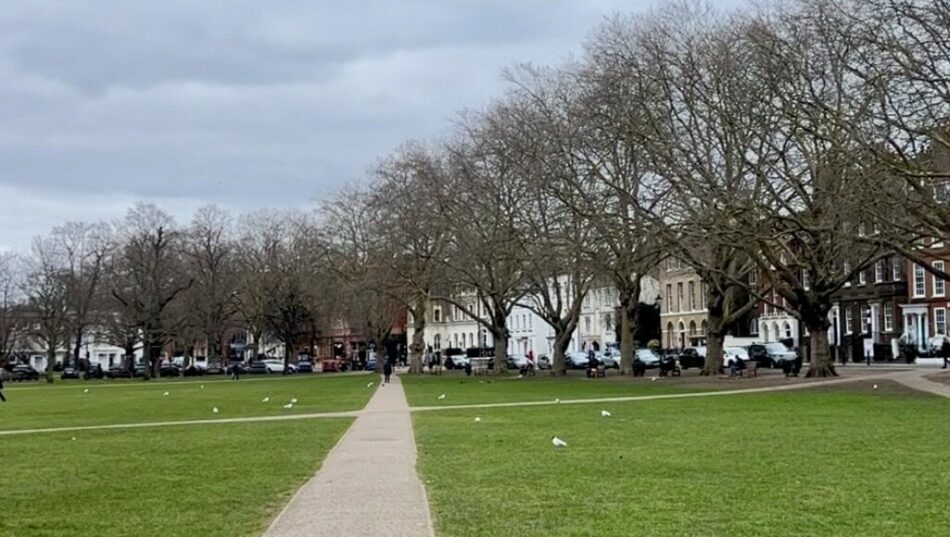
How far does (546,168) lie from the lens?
4625 cm

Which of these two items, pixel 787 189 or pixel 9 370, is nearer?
pixel 787 189

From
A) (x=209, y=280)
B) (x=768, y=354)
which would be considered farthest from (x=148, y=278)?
(x=768, y=354)

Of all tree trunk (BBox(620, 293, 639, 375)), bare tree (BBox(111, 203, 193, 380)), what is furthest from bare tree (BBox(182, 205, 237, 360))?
tree trunk (BBox(620, 293, 639, 375))

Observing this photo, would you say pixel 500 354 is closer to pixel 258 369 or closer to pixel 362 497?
pixel 258 369

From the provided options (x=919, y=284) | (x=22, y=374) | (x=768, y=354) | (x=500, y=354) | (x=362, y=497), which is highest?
(x=919, y=284)

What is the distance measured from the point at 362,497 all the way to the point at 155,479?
13.5ft

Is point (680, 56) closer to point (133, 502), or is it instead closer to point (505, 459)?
point (505, 459)

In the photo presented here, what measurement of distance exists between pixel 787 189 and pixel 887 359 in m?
37.1

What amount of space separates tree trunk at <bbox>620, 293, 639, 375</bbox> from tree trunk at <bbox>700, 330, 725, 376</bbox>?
4.62 metres

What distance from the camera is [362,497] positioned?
1281 cm

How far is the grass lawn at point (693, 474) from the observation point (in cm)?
1080

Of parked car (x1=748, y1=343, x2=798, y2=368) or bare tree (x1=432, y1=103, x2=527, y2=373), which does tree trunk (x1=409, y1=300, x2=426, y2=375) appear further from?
parked car (x1=748, y1=343, x2=798, y2=368)

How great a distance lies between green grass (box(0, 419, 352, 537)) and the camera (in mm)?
11586

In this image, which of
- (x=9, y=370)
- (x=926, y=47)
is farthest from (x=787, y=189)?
(x=9, y=370)
